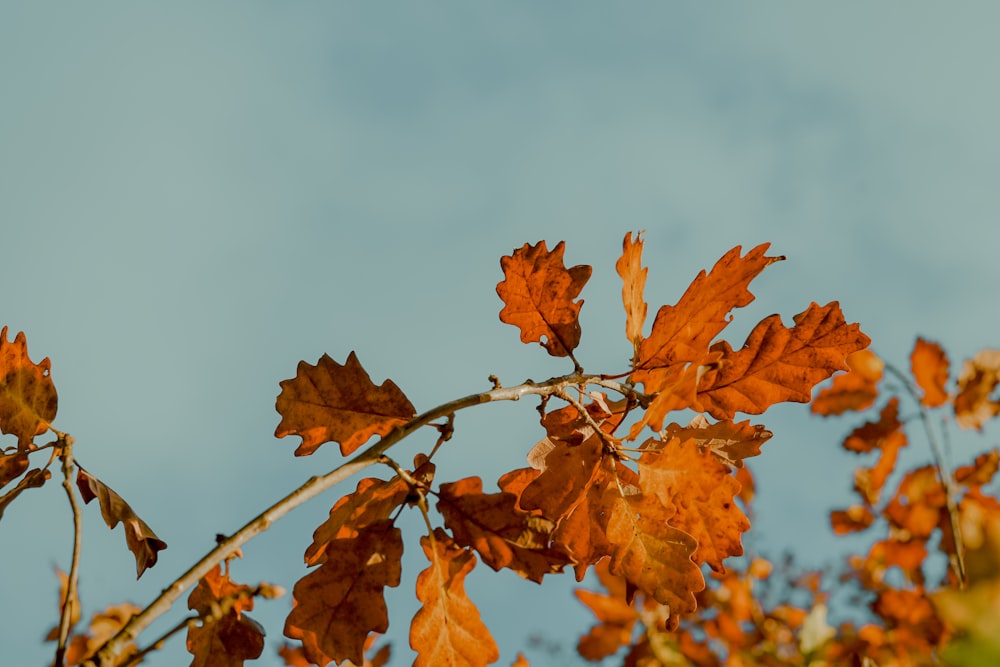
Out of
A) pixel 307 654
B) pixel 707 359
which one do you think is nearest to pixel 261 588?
pixel 307 654

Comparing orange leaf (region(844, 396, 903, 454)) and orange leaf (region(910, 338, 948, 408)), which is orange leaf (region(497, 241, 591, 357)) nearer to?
orange leaf (region(844, 396, 903, 454))

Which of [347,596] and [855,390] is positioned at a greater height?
[855,390]

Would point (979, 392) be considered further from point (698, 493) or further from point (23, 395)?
point (23, 395)

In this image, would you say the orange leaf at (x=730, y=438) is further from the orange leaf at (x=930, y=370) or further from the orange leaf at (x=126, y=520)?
the orange leaf at (x=930, y=370)

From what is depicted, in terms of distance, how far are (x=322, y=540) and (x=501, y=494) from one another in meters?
0.27

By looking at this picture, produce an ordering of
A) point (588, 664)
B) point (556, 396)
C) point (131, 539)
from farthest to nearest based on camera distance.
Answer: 1. point (588, 664)
2. point (556, 396)
3. point (131, 539)

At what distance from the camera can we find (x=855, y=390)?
10.7 feet

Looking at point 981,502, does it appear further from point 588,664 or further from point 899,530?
point 588,664

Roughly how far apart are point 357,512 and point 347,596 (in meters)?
0.12

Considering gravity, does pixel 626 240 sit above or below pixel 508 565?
above

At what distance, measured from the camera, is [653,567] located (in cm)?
117

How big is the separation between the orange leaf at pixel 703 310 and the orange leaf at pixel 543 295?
0.45 feet

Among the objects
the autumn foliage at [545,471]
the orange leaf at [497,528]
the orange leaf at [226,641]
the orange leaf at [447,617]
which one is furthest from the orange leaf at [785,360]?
the orange leaf at [226,641]

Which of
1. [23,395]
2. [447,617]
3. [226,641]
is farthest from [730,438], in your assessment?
[23,395]
